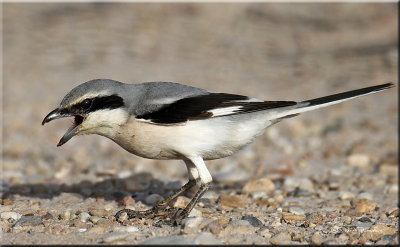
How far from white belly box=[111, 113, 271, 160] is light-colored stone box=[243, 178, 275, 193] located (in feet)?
4.79

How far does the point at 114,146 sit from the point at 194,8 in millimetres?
9769

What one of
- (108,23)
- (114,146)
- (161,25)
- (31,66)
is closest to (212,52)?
(161,25)

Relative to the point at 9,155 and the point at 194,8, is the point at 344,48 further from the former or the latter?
the point at 9,155

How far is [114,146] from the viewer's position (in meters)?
9.30

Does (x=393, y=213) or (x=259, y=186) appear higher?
(x=259, y=186)

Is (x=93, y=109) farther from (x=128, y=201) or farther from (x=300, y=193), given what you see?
(x=300, y=193)

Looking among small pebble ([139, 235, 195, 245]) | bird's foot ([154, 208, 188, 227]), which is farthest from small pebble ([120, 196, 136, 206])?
small pebble ([139, 235, 195, 245])

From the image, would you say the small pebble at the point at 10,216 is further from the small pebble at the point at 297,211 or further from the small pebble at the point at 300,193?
the small pebble at the point at 300,193

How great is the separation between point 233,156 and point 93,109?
13.2ft

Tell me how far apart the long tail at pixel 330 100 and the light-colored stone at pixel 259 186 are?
1430mm

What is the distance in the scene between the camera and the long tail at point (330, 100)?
514 cm

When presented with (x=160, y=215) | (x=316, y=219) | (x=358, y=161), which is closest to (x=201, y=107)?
(x=160, y=215)

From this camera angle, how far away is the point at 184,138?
4883 mm

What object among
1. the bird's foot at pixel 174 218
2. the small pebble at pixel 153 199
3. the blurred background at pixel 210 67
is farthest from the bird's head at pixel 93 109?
the blurred background at pixel 210 67
